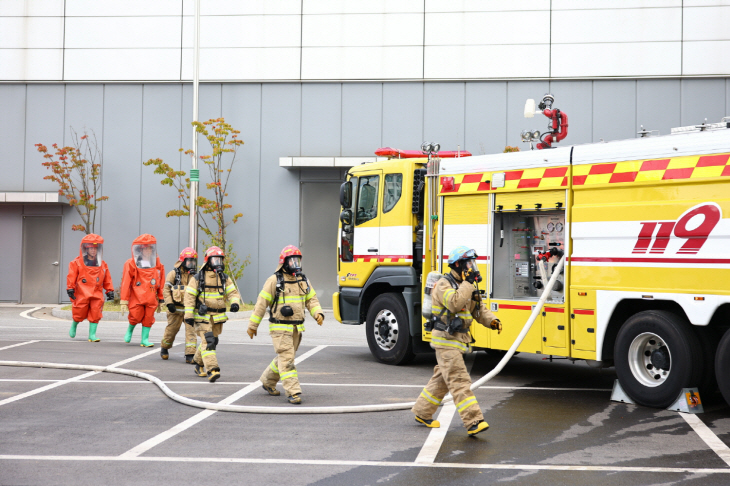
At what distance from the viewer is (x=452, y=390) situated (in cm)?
704

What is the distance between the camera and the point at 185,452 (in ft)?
20.8

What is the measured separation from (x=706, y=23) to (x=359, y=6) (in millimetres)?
9993

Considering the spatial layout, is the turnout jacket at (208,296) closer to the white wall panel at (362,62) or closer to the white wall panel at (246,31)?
the white wall panel at (362,62)

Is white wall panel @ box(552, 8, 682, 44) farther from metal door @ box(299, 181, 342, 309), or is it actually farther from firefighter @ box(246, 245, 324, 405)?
firefighter @ box(246, 245, 324, 405)

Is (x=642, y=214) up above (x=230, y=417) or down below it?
above

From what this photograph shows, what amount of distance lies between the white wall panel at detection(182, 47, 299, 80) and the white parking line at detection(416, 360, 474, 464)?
52.8ft

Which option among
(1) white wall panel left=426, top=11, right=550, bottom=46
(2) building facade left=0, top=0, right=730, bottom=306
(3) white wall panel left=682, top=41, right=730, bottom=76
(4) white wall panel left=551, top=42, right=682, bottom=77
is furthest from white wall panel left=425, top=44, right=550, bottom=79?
(3) white wall panel left=682, top=41, right=730, bottom=76

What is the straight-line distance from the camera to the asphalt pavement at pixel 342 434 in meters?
5.75

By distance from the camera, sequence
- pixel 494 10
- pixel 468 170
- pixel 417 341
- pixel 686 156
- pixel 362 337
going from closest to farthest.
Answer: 1. pixel 686 156
2. pixel 468 170
3. pixel 417 341
4. pixel 362 337
5. pixel 494 10

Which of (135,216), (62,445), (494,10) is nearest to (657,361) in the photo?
(62,445)

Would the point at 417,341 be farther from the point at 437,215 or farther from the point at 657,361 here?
the point at 657,361

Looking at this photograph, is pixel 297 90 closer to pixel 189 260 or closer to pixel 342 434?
pixel 189 260

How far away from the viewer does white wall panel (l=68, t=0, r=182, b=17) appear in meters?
23.1

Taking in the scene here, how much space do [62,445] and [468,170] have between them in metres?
6.14
